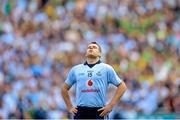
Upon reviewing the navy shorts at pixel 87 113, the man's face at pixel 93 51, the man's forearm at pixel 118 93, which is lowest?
the navy shorts at pixel 87 113

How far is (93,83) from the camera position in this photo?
14.4m

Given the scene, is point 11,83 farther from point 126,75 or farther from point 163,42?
point 163,42

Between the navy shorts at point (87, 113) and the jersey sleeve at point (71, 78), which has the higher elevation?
the jersey sleeve at point (71, 78)

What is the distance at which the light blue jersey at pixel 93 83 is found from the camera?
1441 cm

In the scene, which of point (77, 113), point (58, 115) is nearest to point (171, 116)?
point (58, 115)

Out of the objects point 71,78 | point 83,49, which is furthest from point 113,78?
point 83,49

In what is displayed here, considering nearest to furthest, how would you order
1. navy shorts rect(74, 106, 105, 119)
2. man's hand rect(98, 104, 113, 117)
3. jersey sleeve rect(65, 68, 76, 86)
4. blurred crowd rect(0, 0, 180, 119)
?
man's hand rect(98, 104, 113, 117) → navy shorts rect(74, 106, 105, 119) → jersey sleeve rect(65, 68, 76, 86) → blurred crowd rect(0, 0, 180, 119)

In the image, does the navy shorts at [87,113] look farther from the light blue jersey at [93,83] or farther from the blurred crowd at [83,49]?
the blurred crowd at [83,49]

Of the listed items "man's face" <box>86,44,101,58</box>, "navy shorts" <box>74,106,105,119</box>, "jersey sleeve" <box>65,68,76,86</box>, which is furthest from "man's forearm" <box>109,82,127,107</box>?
"jersey sleeve" <box>65,68,76,86</box>

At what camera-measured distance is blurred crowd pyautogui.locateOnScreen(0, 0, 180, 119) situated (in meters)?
22.7

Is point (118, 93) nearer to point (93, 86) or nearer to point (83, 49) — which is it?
point (93, 86)

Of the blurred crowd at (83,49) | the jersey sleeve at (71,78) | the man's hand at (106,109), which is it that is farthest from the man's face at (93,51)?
the blurred crowd at (83,49)

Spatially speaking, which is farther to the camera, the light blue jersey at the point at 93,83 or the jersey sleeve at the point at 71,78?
the jersey sleeve at the point at 71,78

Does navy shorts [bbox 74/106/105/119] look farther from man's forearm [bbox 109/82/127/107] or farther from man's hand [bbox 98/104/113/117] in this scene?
man's forearm [bbox 109/82/127/107]
